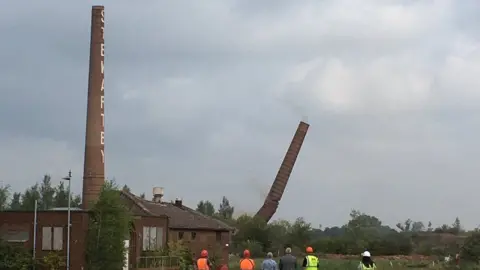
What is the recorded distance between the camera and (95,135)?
154 ft

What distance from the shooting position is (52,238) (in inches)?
1417

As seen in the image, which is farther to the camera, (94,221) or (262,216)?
(262,216)

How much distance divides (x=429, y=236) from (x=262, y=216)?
1040 inches

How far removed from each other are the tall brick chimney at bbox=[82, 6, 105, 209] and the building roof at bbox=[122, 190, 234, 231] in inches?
120

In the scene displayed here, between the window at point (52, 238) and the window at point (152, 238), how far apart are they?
6.45 m

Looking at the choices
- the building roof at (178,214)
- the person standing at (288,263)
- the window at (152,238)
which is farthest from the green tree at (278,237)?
the person standing at (288,263)

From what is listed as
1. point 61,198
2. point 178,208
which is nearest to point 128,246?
point 178,208

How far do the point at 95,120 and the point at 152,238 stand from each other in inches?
334

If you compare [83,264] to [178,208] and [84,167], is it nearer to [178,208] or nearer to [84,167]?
[84,167]

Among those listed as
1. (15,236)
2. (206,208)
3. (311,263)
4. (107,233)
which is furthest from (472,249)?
→ (206,208)

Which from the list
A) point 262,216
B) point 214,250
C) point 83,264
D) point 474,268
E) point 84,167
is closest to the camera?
point 83,264

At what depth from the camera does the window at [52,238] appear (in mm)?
35938

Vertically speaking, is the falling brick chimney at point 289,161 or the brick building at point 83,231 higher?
the falling brick chimney at point 289,161

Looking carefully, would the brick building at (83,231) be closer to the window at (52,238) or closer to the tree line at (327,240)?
the window at (52,238)
